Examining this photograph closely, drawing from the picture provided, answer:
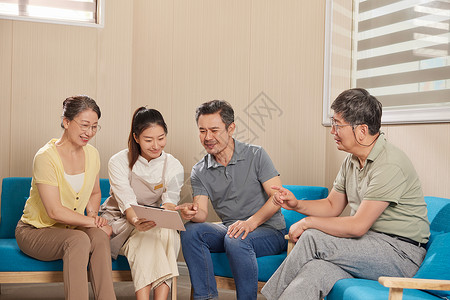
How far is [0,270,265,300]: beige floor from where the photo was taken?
138 inches

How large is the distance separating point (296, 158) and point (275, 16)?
118 centimetres

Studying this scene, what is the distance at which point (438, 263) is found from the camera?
81.7 inches

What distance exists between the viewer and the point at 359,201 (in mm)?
2508

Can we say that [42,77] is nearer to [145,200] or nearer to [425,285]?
[145,200]

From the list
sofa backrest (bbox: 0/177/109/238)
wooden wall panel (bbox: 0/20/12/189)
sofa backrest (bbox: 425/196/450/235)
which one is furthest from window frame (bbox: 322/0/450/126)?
wooden wall panel (bbox: 0/20/12/189)

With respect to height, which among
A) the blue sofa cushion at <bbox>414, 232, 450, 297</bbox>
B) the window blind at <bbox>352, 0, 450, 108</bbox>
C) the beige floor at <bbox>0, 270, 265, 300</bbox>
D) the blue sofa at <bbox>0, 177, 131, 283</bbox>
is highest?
the window blind at <bbox>352, 0, 450, 108</bbox>

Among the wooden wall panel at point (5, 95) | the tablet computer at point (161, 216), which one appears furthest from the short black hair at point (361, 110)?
the wooden wall panel at point (5, 95)

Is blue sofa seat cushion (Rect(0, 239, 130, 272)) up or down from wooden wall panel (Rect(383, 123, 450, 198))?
down

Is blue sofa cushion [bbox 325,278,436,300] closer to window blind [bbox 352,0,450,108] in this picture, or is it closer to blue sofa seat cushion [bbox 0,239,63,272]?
window blind [bbox 352,0,450,108]

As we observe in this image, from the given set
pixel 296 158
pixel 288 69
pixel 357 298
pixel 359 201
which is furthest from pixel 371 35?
pixel 357 298

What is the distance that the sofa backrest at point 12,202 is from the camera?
3.20 m

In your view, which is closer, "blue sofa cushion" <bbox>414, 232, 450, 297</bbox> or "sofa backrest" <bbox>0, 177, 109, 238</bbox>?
"blue sofa cushion" <bbox>414, 232, 450, 297</bbox>

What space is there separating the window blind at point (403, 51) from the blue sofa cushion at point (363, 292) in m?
1.19

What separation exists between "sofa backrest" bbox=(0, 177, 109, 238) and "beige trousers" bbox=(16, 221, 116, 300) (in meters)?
0.46
